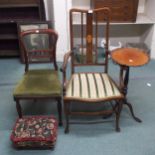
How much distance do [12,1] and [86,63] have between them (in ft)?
5.71

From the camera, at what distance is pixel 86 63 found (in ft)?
7.86

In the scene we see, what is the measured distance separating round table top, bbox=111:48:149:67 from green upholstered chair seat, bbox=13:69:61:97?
59 centimetres

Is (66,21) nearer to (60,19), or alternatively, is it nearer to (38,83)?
(60,19)

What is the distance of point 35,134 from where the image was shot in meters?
1.97

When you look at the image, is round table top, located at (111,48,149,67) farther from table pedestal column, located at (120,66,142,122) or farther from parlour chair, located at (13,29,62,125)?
parlour chair, located at (13,29,62,125)

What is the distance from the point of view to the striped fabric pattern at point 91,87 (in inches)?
79.6

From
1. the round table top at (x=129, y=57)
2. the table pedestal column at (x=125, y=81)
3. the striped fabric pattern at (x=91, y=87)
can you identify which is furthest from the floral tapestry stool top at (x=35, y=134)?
the round table top at (x=129, y=57)

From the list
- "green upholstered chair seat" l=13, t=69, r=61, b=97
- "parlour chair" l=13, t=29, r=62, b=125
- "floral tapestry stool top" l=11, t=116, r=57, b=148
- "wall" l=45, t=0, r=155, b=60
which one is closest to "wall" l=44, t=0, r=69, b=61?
"wall" l=45, t=0, r=155, b=60

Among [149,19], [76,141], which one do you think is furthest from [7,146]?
[149,19]

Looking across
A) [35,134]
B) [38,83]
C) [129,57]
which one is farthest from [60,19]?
[35,134]

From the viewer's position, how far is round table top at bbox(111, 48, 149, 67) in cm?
204

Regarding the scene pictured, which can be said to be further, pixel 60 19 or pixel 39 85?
pixel 60 19

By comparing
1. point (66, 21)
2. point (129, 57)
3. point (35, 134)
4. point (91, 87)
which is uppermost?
point (66, 21)

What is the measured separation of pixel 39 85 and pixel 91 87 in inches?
18.9
